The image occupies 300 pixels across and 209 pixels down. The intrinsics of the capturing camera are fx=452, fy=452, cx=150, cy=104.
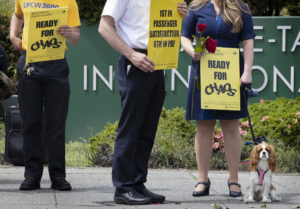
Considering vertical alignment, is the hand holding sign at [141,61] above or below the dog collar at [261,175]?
above

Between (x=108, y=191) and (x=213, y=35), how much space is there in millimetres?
1718

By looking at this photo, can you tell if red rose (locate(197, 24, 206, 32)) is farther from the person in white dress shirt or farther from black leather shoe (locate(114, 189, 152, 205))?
black leather shoe (locate(114, 189, 152, 205))

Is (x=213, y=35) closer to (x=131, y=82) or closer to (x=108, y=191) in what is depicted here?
(x=131, y=82)

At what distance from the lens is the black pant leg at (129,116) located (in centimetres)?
342

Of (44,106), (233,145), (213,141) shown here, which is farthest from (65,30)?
(213,141)

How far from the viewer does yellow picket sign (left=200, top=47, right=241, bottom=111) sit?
3.86 metres

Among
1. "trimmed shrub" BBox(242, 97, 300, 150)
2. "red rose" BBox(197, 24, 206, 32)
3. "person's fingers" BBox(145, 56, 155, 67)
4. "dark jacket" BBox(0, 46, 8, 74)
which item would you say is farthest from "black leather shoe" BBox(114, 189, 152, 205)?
"trimmed shrub" BBox(242, 97, 300, 150)

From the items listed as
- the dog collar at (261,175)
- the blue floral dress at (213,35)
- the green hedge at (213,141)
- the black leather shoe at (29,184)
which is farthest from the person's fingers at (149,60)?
the green hedge at (213,141)

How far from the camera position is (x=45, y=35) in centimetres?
394

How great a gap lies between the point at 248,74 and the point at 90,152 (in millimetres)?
3411

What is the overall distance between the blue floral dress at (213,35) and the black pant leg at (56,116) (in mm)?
1153

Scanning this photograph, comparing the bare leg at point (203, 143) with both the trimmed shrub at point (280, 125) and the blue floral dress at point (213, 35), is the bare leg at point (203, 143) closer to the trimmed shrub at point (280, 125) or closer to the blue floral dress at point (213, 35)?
the blue floral dress at point (213, 35)

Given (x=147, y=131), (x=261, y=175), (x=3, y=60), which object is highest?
(x=3, y=60)

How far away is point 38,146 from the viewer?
4.21 m
